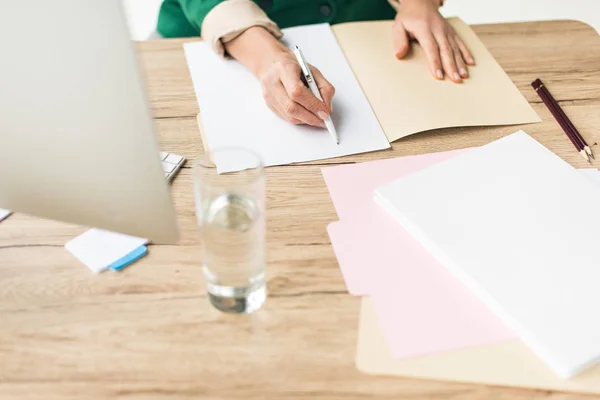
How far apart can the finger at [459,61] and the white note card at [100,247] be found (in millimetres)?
582

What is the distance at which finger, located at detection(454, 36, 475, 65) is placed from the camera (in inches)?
41.9

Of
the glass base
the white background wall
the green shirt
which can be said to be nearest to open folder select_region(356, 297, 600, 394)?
the glass base

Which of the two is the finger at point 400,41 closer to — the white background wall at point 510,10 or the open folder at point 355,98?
the open folder at point 355,98

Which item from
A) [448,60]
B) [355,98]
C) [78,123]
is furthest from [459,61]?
[78,123]

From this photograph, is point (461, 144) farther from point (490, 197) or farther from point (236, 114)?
point (236, 114)

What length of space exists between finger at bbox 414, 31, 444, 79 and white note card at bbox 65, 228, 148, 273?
0.55 meters

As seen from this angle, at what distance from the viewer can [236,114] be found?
0.94 meters

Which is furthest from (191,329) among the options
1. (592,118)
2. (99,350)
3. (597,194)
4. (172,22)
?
(172,22)

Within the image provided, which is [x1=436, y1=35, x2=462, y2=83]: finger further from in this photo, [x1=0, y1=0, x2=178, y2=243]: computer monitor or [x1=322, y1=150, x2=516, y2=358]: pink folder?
[x1=0, y1=0, x2=178, y2=243]: computer monitor

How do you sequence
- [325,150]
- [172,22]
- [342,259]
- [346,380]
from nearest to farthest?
[346,380]
[342,259]
[325,150]
[172,22]

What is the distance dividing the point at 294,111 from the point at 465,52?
0.35m

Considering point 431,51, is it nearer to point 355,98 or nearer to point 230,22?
point 355,98

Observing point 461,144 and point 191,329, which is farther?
point 461,144

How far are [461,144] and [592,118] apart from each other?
0.22 metres
